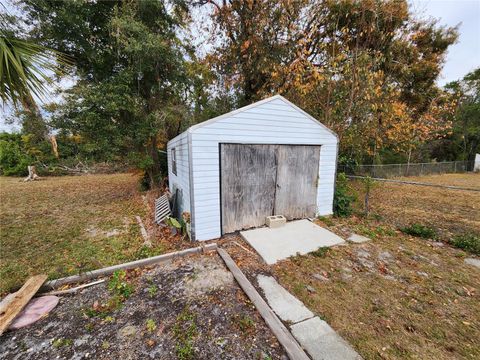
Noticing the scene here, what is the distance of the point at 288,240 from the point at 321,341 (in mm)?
2312

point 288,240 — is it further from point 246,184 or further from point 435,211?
point 435,211

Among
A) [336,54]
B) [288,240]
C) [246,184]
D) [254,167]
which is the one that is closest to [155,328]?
[288,240]

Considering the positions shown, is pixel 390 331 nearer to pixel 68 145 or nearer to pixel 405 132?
pixel 405 132

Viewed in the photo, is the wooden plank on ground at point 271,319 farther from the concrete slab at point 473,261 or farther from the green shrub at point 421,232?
the green shrub at point 421,232

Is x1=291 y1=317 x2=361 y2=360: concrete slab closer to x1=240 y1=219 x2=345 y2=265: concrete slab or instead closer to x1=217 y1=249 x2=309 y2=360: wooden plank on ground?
x1=217 y1=249 x2=309 y2=360: wooden plank on ground

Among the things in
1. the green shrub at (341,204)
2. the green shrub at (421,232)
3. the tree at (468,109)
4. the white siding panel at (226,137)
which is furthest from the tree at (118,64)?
the tree at (468,109)

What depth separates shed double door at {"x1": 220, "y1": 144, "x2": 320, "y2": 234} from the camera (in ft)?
14.7

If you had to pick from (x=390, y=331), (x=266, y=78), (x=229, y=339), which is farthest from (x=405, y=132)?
(x=229, y=339)

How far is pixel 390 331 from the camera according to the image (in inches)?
89.0

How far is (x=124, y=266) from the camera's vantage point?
11.2 feet

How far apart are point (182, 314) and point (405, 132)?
11.8 meters

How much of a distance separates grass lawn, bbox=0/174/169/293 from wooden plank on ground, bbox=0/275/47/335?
0.99 ft

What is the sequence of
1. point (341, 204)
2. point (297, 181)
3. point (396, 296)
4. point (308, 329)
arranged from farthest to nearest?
point (341, 204), point (297, 181), point (396, 296), point (308, 329)

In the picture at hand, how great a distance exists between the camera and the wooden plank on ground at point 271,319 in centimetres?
196
